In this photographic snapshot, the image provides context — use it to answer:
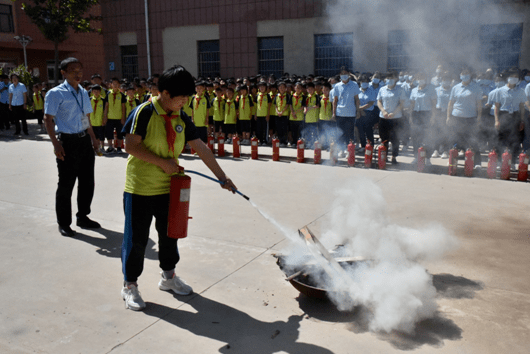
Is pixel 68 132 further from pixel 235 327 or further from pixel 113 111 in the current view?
pixel 113 111

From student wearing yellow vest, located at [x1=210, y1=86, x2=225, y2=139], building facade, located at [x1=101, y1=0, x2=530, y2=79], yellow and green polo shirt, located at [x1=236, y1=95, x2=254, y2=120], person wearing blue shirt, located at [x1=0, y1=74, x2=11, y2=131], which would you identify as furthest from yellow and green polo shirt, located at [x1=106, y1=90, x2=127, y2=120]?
person wearing blue shirt, located at [x1=0, y1=74, x2=11, y2=131]

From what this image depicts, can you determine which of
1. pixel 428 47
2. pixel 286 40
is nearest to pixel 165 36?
pixel 286 40

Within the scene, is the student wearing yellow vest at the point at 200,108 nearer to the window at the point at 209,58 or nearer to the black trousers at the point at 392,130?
the black trousers at the point at 392,130

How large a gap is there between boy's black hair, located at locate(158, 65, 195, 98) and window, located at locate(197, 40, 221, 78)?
758 inches

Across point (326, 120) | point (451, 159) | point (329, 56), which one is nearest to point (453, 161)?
point (451, 159)

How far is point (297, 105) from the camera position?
1146cm

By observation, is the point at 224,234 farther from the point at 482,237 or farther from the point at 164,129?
the point at 482,237

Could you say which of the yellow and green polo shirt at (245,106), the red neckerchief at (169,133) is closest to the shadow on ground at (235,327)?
the red neckerchief at (169,133)

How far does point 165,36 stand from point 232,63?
14.1 feet

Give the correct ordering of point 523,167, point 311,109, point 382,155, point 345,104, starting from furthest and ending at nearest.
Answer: point 311,109, point 345,104, point 382,155, point 523,167

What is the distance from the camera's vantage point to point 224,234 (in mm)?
4996

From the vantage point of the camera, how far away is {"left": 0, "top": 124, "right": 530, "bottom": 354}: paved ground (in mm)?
2934

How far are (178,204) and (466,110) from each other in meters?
7.03

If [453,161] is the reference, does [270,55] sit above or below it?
above
